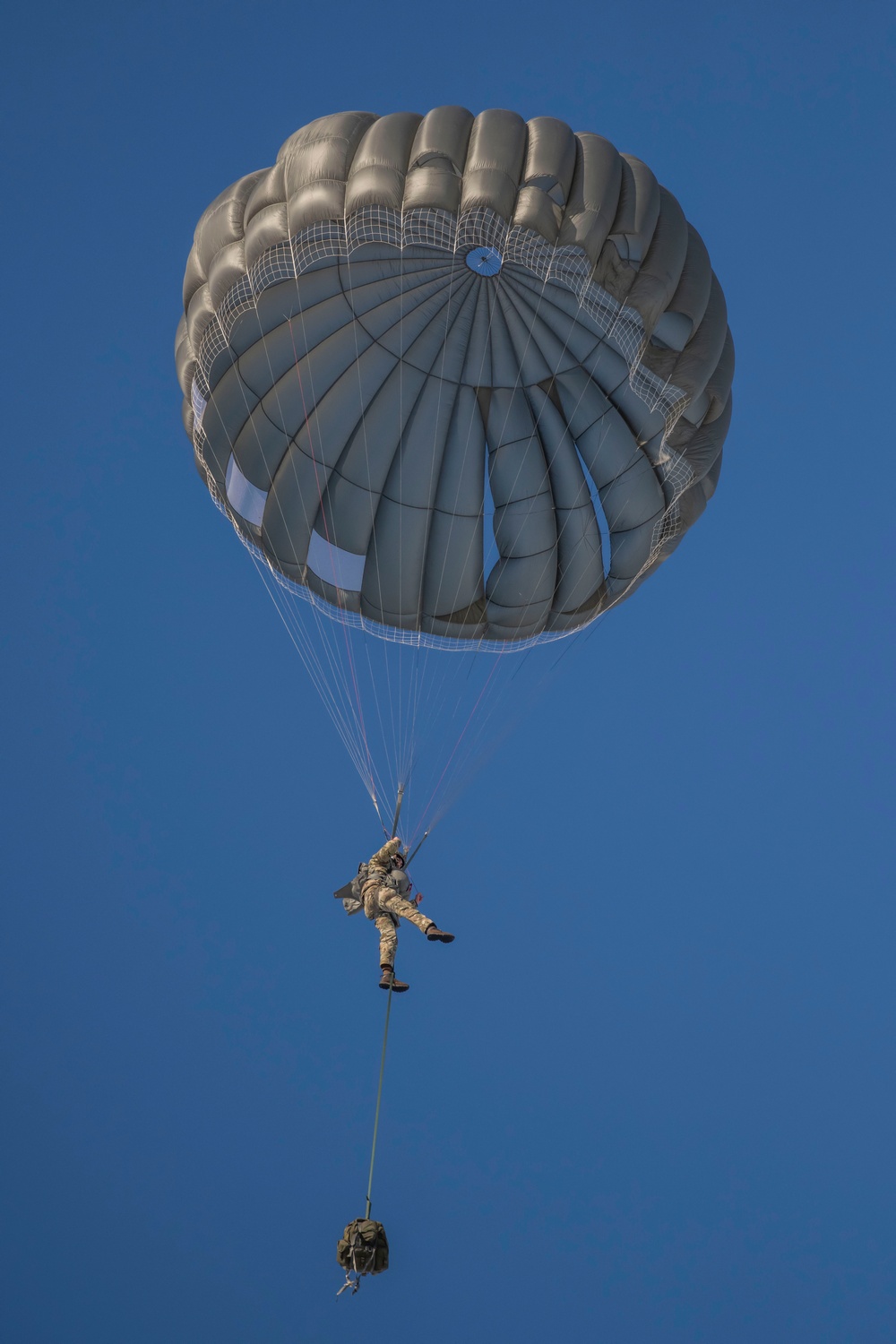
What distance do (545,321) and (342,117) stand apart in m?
2.48

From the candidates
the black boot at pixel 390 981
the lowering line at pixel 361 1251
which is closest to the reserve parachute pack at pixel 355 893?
the black boot at pixel 390 981

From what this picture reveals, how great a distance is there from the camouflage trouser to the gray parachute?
3.08 meters

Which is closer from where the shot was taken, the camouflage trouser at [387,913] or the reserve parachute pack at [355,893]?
the camouflage trouser at [387,913]

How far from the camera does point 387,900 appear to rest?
1113cm

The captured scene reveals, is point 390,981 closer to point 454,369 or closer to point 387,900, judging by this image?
point 387,900

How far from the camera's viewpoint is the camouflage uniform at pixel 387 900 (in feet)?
35.8

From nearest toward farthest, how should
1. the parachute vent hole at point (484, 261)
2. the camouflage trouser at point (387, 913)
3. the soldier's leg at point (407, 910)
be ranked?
the soldier's leg at point (407, 910) < the camouflage trouser at point (387, 913) < the parachute vent hole at point (484, 261)

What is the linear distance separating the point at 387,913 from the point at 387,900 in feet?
0.46

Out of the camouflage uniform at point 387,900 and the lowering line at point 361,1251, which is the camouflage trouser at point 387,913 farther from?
the lowering line at point 361,1251

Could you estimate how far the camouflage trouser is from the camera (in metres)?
10.9

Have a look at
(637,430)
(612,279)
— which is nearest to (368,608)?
(637,430)

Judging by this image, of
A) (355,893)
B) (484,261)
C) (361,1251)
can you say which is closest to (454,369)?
(484,261)

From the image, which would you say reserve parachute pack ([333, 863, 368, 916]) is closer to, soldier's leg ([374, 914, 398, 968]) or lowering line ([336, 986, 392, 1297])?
soldier's leg ([374, 914, 398, 968])

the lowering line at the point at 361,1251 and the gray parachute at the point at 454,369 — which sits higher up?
the gray parachute at the point at 454,369
